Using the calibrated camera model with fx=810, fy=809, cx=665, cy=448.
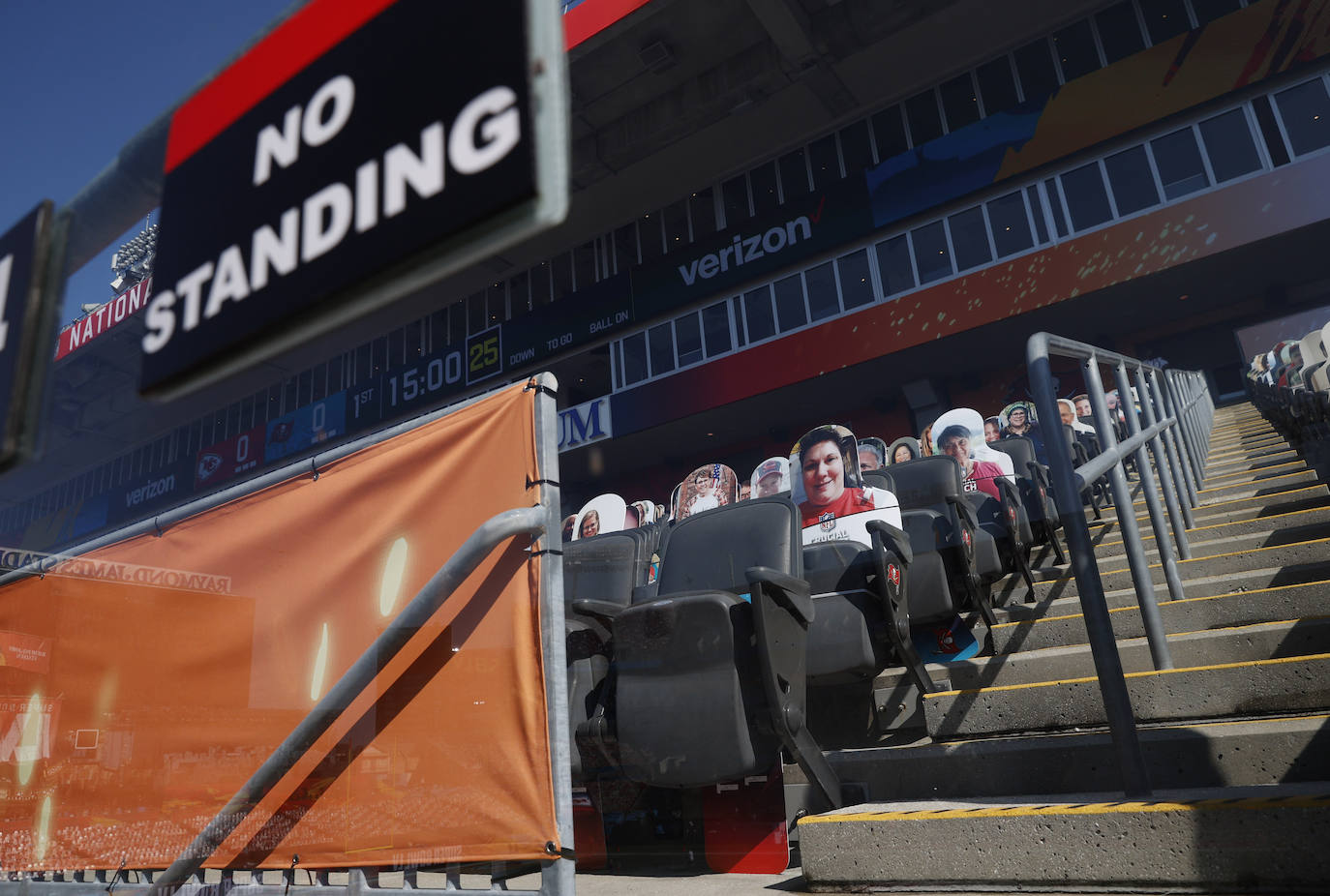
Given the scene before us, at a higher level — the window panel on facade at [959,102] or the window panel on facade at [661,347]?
the window panel on facade at [959,102]

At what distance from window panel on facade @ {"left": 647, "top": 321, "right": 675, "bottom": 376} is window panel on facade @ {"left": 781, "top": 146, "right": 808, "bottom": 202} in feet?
10.0

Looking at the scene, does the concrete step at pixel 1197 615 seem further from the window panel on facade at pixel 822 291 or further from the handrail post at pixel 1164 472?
the window panel on facade at pixel 822 291

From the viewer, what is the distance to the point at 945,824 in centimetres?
190

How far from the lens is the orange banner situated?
1637 millimetres

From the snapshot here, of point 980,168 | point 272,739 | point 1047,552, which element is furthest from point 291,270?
point 980,168

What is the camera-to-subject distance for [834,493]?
17.3ft

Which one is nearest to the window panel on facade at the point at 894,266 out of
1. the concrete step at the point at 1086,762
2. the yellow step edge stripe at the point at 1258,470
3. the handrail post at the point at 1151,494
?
the yellow step edge stripe at the point at 1258,470

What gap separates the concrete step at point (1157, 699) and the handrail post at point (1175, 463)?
5.49 feet

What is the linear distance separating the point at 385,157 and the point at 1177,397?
5.03m

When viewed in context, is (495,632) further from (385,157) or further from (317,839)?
(385,157)

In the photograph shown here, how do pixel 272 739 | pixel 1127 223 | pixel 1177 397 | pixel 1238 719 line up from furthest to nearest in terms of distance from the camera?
pixel 1127 223
pixel 1177 397
pixel 1238 719
pixel 272 739

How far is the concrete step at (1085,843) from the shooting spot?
1551 mm

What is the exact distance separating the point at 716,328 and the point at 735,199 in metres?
2.52

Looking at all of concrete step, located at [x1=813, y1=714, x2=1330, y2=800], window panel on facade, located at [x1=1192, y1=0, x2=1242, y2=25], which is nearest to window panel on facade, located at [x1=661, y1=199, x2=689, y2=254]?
window panel on facade, located at [x1=1192, y1=0, x2=1242, y2=25]
